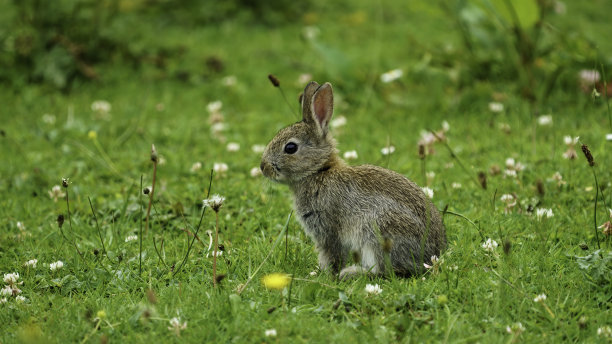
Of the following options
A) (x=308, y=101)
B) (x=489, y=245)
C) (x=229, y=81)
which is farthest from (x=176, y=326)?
(x=229, y=81)

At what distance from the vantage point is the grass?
4184mm

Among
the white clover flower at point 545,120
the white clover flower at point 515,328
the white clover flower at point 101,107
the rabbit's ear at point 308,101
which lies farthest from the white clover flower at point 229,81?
the white clover flower at point 515,328

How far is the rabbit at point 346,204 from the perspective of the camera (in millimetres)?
4789

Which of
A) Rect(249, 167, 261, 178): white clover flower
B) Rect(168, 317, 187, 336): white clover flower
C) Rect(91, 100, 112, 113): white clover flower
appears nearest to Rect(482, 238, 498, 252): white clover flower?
Rect(249, 167, 261, 178): white clover flower

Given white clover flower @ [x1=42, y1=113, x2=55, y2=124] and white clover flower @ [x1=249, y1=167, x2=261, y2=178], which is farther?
white clover flower @ [x1=42, y1=113, x2=55, y2=124]

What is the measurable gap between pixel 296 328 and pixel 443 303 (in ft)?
3.16

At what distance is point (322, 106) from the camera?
5.44 meters

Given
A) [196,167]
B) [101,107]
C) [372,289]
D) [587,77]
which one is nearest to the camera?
[372,289]

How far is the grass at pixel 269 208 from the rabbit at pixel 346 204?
0.63 feet

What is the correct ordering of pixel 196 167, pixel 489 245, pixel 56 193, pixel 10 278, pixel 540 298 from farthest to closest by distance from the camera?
1. pixel 196 167
2. pixel 56 193
3. pixel 489 245
4. pixel 10 278
5. pixel 540 298

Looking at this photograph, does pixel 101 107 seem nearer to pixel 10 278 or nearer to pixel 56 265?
pixel 56 265

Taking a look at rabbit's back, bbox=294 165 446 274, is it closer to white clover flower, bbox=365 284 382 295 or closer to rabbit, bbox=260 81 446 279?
rabbit, bbox=260 81 446 279

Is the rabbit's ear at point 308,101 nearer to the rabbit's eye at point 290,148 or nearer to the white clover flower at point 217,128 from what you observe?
the rabbit's eye at point 290,148

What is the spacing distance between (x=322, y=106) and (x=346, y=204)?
91 cm
